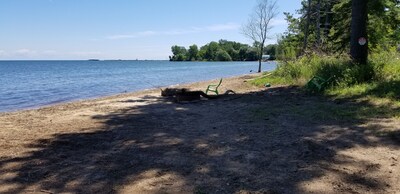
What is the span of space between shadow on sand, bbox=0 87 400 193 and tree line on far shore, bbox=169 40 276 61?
127774 mm

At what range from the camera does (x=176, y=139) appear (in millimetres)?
6250

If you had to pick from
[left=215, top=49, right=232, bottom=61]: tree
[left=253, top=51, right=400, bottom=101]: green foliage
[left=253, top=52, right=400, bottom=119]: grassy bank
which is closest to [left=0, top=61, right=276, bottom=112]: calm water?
[left=253, top=52, right=400, bottom=119]: grassy bank

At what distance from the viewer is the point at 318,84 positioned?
1216 cm

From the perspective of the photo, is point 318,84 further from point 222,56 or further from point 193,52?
point 193,52

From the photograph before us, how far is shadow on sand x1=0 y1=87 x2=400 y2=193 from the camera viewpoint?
4.08 meters

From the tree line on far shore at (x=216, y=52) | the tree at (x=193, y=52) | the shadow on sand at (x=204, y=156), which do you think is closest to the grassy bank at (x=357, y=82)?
the shadow on sand at (x=204, y=156)

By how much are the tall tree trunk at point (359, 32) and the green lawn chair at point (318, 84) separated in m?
1.68

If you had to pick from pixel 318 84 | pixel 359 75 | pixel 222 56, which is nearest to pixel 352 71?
pixel 359 75

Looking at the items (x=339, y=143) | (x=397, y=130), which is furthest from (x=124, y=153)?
(x=397, y=130)

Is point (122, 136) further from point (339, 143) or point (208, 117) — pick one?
point (339, 143)

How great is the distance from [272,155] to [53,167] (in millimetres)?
2829

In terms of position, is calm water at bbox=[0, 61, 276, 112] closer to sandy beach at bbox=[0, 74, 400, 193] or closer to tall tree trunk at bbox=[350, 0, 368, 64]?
sandy beach at bbox=[0, 74, 400, 193]

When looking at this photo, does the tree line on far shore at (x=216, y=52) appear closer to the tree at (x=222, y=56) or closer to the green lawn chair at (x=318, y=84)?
the tree at (x=222, y=56)

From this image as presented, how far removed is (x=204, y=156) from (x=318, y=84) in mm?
8047
